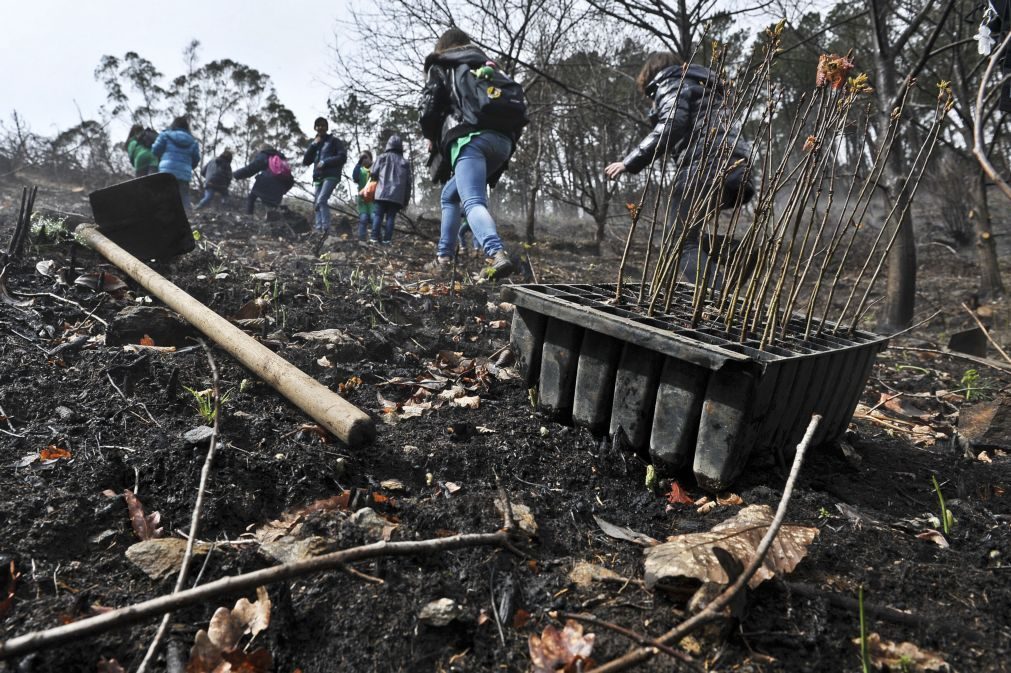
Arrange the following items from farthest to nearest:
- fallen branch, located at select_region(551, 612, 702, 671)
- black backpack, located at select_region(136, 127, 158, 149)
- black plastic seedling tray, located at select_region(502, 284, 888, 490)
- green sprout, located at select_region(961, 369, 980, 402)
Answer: black backpack, located at select_region(136, 127, 158, 149) → green sprout, located at select_region(961, 369, 980, 402) → black plastic seedling tray, located at select_region(502, 284, 888, 490) → fallen branch, located at select_region(551, 612, 702, 671)

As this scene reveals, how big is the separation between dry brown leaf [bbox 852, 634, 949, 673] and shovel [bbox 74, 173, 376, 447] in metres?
1.53

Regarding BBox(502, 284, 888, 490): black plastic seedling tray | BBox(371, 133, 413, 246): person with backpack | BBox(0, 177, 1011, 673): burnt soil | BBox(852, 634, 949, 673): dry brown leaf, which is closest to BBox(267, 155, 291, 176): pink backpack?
BBox(371, 133, 413, 246): person with backpack

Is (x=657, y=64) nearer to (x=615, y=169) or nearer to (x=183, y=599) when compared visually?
(x=615, y=169)

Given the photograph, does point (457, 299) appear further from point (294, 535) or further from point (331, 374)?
point (294, 535)

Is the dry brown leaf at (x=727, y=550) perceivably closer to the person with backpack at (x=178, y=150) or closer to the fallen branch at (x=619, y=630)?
the fallen branch at (x=619, y=630)

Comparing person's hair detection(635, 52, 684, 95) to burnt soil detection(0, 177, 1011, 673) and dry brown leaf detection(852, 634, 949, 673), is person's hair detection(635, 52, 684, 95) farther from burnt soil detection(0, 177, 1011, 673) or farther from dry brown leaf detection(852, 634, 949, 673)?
dry brown leaf detection(852, 634, 949, 673)

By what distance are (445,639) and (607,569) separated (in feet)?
1.63

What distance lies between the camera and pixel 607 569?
1.58m

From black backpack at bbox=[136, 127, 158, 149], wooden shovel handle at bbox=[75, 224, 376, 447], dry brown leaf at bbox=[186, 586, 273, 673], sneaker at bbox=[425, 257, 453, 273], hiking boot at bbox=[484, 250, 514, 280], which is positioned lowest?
dry brown leaf at bbox=[186, 586, 273, 673]

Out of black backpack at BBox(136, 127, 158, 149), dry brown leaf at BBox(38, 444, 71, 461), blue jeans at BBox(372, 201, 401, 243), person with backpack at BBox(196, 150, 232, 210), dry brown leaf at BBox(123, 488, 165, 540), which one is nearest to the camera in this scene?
dry brown leaf at BBox(123, 488, 165, 540)

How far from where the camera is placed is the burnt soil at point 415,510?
52.0 inches

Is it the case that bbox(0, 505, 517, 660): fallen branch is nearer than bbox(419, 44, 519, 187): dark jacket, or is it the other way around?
bbox(0, 505, 517, 660): fallen branch

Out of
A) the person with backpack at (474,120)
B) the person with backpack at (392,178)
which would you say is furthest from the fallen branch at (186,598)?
the person with backpack at (392,178)

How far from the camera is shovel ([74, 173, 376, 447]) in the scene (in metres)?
2.03
